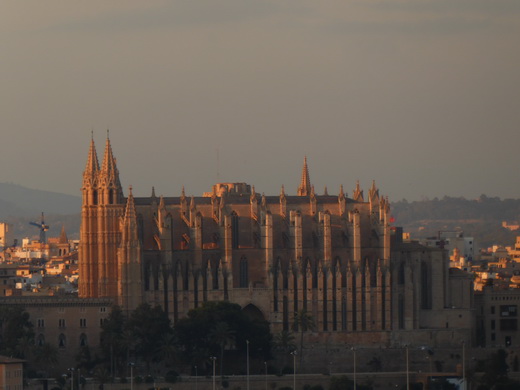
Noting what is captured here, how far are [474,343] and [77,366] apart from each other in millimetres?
30369

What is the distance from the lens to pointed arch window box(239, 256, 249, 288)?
14894cm

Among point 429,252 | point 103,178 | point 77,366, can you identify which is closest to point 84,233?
point 103,178

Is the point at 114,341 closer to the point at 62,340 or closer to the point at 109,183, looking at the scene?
the point at 62,340

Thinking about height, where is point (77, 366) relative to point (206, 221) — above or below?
below

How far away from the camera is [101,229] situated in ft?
484

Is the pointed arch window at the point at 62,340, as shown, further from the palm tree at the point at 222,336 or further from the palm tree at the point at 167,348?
the palm tree at the point at 222,336

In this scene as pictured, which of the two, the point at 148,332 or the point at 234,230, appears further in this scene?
the point at 234,230

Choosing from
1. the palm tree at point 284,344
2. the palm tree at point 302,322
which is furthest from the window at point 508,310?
the palm tree at point 284,344

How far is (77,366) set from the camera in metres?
138

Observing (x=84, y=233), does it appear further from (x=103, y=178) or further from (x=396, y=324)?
(x=396, y=324)

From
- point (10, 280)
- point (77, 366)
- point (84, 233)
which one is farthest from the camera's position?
point (10, 280)

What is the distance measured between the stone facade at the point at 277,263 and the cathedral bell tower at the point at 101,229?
0.07m

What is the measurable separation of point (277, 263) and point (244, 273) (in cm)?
238

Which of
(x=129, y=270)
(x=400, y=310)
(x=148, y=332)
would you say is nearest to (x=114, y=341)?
(x=148, y=332)
